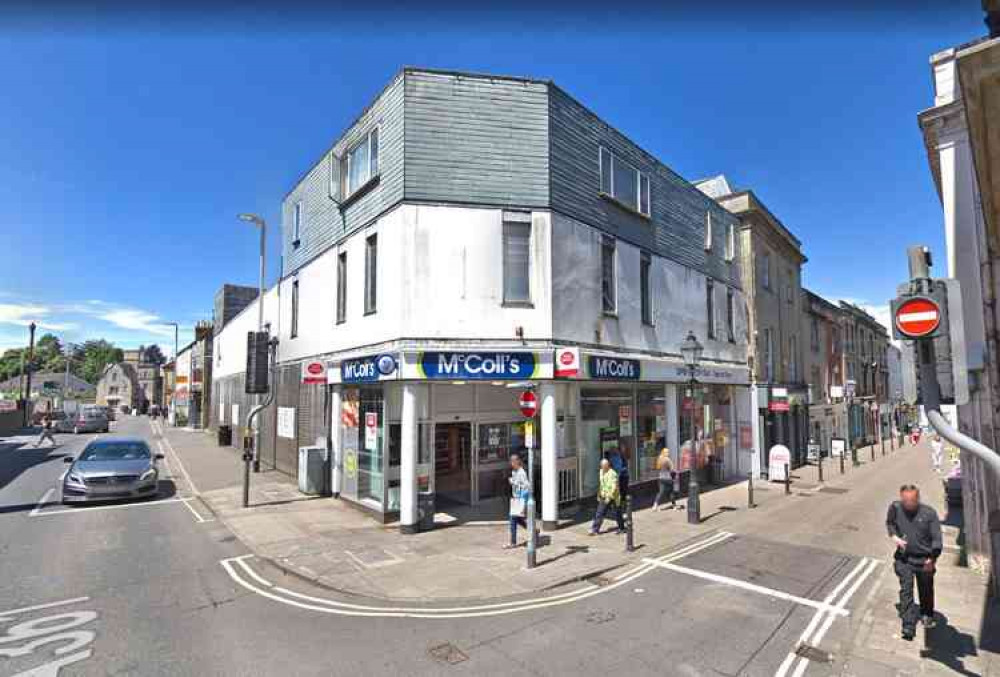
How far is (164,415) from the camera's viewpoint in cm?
6162

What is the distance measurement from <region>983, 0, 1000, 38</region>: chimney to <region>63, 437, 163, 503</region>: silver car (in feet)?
58.8

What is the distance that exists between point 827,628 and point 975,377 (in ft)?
16.9

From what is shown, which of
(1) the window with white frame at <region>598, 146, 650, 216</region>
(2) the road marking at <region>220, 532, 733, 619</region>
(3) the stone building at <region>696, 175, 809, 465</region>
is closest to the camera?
(2) the road marking at <region>220, 532, 733, 619</region>

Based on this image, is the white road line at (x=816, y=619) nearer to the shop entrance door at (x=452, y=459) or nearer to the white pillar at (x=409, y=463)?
the white pillar at (x=409, y=463)

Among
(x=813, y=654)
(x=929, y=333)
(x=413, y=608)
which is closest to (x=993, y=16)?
(x=929, y=333)

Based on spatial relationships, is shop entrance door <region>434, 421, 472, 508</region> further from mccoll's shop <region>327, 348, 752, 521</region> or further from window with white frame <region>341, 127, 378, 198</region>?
window with white frame <region>341, 127, 378, 198</region>

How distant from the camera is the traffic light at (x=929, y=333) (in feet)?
11.8

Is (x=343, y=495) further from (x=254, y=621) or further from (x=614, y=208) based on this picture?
(x=614, y=208)

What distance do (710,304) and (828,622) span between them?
14.6 m

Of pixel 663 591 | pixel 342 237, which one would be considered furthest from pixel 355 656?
pixel 342 237

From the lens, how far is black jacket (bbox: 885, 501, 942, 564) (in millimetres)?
6155

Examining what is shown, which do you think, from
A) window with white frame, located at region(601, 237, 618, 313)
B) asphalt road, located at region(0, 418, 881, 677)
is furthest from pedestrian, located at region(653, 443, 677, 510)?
window with white frame, located at region(601, 237, 618, 313)

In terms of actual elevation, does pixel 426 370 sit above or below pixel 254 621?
above

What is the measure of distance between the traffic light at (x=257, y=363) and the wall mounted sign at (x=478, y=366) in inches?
366
